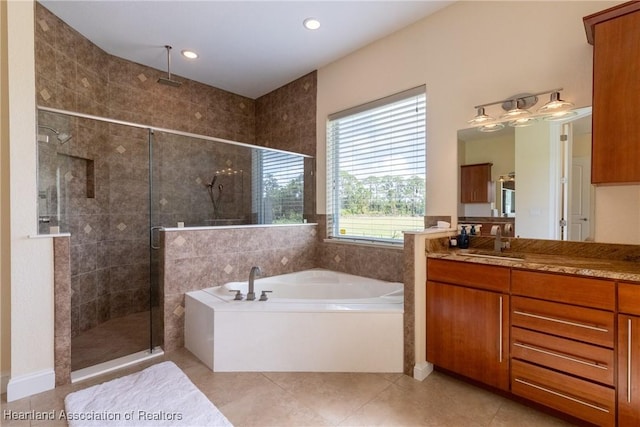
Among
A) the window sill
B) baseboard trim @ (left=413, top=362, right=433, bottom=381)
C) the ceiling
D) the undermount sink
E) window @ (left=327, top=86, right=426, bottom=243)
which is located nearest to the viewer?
the undermount sink

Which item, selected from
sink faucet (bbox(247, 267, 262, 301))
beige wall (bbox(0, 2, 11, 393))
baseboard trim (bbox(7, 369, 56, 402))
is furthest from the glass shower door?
sink faucet (bbox(247, 267, 262, 301))

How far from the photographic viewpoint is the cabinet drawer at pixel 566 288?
1.46 m

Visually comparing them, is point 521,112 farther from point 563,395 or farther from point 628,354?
point 563,395

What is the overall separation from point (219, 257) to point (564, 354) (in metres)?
2.60

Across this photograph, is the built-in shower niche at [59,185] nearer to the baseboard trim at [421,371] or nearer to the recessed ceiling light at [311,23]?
the recessed ceiling light at [311,23]

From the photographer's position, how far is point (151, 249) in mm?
2615

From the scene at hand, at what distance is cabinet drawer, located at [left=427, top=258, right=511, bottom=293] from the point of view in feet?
5.87

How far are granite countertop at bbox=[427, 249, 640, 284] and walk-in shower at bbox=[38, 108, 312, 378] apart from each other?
1974 mm

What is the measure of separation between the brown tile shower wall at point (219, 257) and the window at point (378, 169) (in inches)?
20.0

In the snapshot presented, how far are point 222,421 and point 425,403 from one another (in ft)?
3.97

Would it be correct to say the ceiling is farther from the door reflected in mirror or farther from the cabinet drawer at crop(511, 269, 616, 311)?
the cabinet drawer at crop(511, 269, 616, 311)

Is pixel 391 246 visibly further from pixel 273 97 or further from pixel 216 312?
pixel 273 97

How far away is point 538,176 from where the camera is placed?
2121mm

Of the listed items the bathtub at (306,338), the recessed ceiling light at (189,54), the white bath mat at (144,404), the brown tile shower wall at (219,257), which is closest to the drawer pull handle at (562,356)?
the bathtub at (306,338)
